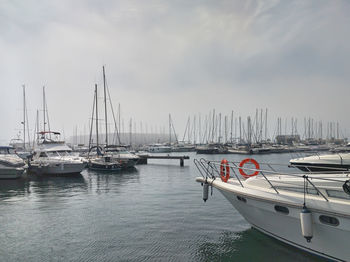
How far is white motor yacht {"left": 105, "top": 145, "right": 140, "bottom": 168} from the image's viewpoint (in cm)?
3651

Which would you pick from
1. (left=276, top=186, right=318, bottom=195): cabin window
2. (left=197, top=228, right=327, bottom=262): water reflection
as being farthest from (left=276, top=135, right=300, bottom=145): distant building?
(left=276, top=186, right=318, bottom=195): cabin window

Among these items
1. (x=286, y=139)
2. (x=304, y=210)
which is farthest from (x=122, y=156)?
(x=286, y=139)

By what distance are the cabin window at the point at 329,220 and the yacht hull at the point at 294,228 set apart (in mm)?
74

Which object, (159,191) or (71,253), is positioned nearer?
(71,253)

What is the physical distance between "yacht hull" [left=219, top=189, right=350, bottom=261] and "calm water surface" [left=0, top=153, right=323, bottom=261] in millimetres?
423

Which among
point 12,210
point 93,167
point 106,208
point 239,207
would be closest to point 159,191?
point 106,208

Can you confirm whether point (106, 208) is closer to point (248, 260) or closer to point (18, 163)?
point (248, 260)

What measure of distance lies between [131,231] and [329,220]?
22.9 feet

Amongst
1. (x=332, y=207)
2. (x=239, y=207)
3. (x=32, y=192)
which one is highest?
(x=332, y=207)

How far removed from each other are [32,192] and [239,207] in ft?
55.6

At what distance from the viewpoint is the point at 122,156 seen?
38250 mm

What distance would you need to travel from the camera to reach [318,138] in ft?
378

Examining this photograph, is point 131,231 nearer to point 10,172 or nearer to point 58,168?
point 10,172

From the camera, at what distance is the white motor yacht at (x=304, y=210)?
6.86m
